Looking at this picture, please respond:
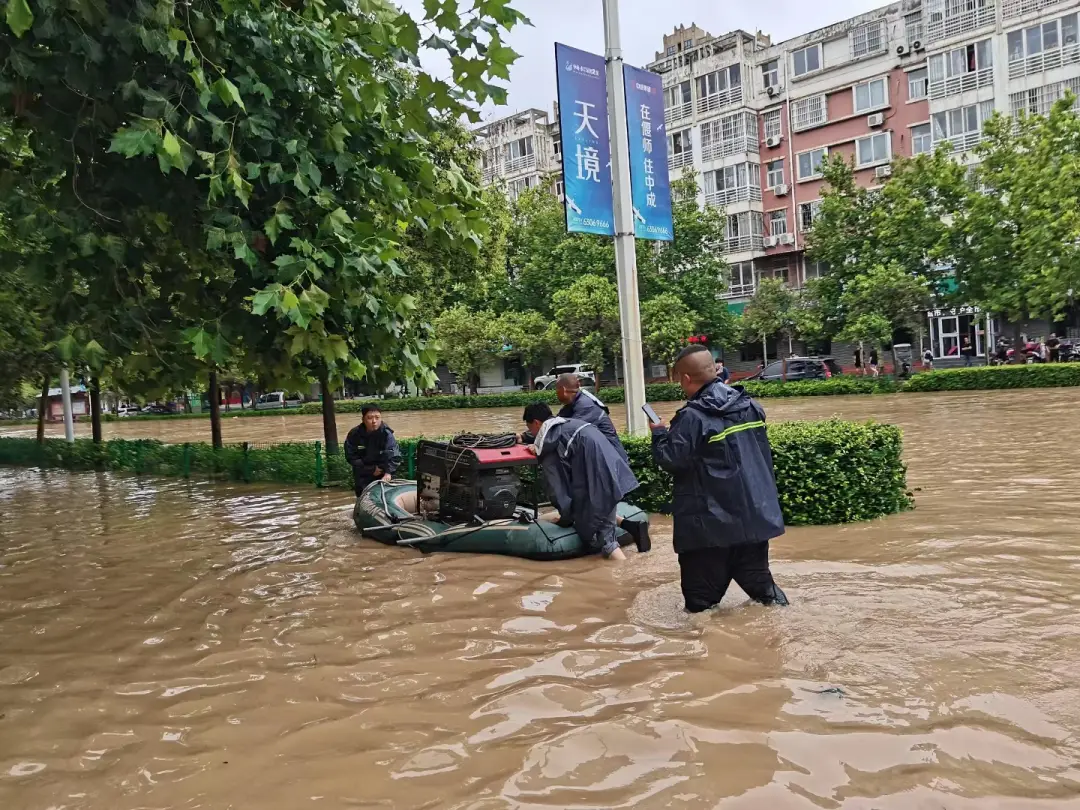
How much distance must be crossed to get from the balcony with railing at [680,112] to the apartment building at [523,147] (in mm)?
10301

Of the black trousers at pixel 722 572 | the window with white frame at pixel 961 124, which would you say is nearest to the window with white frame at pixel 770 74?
the window with white frame at pixel 961 124

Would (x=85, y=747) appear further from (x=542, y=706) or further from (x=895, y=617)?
(x=895, y=617)

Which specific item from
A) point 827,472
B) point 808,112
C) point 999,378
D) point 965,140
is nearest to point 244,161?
point 827,472

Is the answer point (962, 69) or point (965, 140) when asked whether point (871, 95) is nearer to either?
point (962, 69)

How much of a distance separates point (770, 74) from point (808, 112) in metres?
3.30

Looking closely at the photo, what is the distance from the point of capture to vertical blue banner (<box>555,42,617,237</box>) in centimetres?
884

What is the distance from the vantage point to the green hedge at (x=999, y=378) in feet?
75.1

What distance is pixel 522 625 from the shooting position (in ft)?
17.6

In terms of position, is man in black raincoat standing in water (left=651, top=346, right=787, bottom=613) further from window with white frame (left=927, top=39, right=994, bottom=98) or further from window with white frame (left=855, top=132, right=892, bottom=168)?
window with white frame (left=855, top=132, right=892, bottom=168)

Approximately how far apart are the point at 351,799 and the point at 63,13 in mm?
4120

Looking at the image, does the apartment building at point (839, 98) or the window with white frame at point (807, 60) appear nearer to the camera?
the apartment building at point (839, 98)

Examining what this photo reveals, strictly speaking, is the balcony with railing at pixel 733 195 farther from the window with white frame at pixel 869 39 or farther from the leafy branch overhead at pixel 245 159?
the leafy branch overhead at pixel 245 159

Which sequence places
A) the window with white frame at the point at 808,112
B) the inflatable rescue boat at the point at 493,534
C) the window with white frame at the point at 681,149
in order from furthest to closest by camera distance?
the window with white frame at the point at 681,149, the window with white frame at the point at 808,112, the inflatable rescue boat at the point at 493,534

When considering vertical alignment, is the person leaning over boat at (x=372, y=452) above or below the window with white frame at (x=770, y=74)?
below
